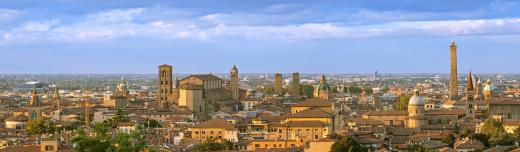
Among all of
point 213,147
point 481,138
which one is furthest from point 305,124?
point 481,138

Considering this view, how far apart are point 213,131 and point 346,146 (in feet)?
55.3

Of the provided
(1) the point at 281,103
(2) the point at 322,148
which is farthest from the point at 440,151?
(1) the point at 281,103

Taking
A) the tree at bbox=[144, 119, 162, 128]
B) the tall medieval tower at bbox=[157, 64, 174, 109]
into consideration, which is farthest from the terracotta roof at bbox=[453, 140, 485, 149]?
the tall medieval tower at bbox=[157, 64, 174, 109]

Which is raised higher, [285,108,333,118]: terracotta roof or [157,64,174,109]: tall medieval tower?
[157,64,174,109]: tall medieval tower

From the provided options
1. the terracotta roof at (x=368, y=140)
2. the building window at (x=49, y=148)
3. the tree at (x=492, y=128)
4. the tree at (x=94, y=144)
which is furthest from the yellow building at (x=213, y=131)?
the tree at (x=94, y=144)

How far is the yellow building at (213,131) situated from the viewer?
56.3 meters

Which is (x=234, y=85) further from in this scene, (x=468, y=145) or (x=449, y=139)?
(x=468, y=145)

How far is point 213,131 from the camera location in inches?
2270

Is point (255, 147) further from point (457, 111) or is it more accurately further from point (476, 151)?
point (457, 111)

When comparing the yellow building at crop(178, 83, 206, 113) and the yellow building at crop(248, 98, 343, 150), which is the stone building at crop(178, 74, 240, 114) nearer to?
the yellow building at crop(178, 83, 206, 113)

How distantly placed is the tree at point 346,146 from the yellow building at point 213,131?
13.8 m

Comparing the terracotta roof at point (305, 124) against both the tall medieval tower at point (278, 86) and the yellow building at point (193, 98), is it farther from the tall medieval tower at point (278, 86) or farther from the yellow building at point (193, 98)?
the tall medieval tower at point (278, 86)

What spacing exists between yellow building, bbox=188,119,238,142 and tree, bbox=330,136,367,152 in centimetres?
1377

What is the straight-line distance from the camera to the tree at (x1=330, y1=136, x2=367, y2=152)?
41688mm
